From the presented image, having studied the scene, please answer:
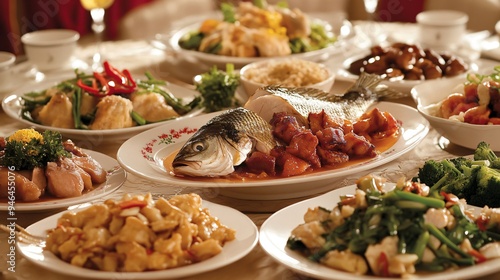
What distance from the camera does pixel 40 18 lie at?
5.91 metres

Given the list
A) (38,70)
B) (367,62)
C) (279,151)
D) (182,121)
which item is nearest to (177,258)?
(279,151)

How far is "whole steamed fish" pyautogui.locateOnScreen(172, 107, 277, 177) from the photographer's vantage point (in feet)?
6.88

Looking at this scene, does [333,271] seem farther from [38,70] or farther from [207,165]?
[38,70]

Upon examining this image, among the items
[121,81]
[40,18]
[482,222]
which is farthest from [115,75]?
[40,18]

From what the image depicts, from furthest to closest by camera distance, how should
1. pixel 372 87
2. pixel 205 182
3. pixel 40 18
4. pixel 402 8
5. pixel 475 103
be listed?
pixel 402 8 < pixel 40 18 < pixel 372 87 < pixel 475 103 < pixel 205 182

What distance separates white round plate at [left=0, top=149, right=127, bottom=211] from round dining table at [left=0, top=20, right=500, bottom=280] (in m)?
0.04

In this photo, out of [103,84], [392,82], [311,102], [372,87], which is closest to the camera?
[311,102]

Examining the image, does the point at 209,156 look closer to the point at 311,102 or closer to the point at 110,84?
the point at 311,102

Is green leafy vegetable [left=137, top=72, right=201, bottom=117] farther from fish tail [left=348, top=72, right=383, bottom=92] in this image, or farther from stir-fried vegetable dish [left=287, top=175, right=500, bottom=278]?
stir-fried vegetable dish [left=287, top=175, right=500, bottom=278]

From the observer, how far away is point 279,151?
2.19 m

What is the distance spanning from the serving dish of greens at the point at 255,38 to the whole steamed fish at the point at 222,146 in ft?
4.24

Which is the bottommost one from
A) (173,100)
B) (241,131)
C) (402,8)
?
(402,8)

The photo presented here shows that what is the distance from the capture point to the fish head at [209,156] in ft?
6.87

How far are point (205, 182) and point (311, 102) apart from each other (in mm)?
497
